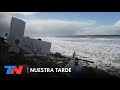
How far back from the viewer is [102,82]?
303 cm

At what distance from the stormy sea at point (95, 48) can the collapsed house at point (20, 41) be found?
172mm

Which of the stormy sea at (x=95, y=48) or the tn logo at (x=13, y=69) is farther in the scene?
the stormy sea at (x=95, y=48)

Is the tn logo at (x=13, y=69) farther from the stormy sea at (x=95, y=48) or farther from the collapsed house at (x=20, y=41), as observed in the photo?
the stormy sea at (x=95, y=48)

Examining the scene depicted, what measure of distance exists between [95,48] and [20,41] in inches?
48.7

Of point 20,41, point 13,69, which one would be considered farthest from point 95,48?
point 13,69

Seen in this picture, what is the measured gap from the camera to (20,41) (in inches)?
118

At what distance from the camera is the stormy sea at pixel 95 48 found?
3039mm

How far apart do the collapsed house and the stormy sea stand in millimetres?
172

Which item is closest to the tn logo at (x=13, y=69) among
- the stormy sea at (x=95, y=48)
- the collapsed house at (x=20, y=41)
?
the collapsed house at (x=20, y=41)

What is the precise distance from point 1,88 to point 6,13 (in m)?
1.19

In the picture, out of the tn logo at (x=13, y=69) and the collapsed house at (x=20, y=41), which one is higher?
the collapsed house at (x=20, y=41)

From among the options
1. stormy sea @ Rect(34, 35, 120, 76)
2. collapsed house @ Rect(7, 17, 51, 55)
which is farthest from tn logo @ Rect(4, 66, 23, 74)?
stormy sea @ Rect(34, 35, 120, 76)

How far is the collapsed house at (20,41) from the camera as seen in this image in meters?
2.97

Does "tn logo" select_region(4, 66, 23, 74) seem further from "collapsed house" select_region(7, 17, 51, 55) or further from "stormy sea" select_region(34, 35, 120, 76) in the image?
"stormy sea" select_region(34, 35, 120, 76)
